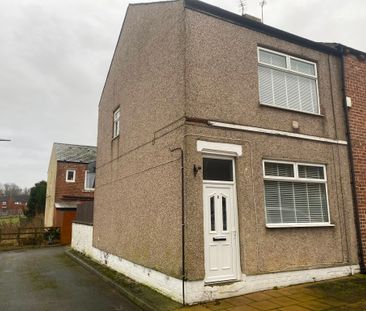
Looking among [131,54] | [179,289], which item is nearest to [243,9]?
[131,54]

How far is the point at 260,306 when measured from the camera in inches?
234

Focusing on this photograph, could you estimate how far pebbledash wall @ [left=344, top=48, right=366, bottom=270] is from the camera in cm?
874

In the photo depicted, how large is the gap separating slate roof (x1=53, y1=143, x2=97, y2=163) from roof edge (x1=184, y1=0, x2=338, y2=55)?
21.1 metres

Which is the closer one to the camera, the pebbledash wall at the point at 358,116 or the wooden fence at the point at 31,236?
the pebbledash wall at the point at 358,116

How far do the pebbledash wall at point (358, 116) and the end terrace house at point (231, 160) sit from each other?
301mm

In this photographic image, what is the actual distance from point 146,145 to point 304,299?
5.12 metres

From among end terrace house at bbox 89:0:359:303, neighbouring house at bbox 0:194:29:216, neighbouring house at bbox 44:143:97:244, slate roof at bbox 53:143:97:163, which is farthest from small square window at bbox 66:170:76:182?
neighbouring house at bbox 0:194:29:216

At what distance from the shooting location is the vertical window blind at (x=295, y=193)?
768 cm

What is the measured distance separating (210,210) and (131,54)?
6.23m

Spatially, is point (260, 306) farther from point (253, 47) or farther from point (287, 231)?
point (253, 47)

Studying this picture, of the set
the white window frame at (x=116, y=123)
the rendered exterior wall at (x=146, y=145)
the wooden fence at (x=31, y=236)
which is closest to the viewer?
the rendered exterior wall at (x=146, y=145)

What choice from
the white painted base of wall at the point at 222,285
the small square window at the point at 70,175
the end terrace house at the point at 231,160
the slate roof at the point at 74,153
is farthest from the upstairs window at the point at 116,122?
the slate roof at the point at 74,153

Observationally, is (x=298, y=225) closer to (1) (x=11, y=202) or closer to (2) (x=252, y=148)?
(2) (x=252, y=148)

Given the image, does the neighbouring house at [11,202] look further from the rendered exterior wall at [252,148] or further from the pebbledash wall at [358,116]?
the pebbledash wall at [358,116]
